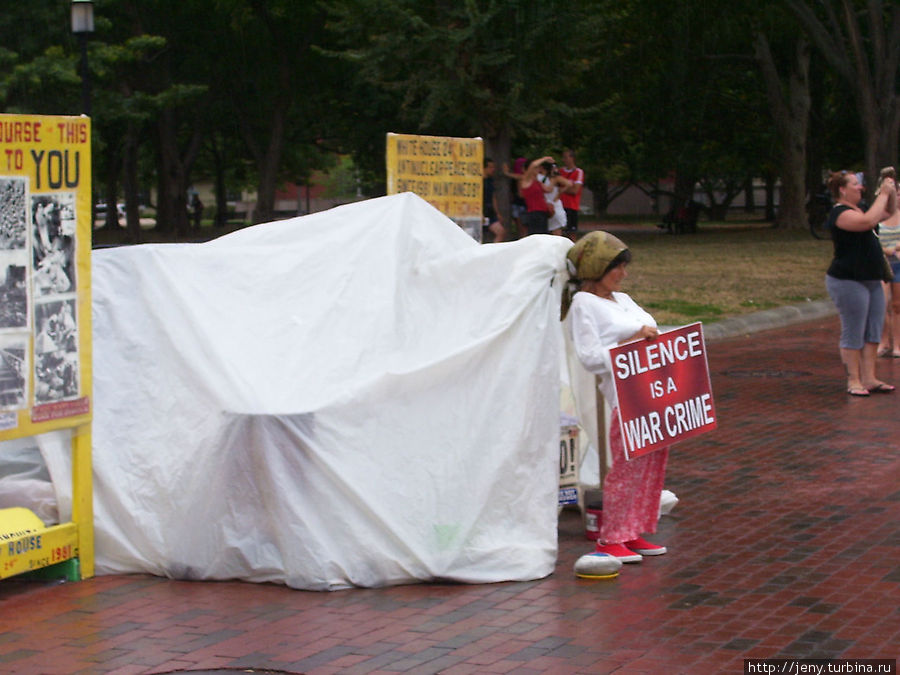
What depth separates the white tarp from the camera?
19.2 ft

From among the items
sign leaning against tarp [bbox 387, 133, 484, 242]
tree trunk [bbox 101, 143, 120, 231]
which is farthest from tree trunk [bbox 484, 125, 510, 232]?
tree trunk [bbox 101, 143, 120, 231]

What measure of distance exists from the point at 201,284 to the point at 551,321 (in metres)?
1.76

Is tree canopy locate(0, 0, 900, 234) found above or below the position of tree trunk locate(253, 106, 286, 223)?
above

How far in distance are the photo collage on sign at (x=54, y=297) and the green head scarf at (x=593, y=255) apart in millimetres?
2393

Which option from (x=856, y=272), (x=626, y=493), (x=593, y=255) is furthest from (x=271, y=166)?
(x=626, y=493)

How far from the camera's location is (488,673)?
4758 millimetres

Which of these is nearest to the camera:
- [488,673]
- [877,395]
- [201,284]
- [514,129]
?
[488,673]

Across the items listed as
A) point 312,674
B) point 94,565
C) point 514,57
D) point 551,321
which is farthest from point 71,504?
point 514,57

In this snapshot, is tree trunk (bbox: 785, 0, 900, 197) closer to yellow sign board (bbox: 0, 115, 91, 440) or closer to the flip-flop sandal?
the flip-flop sandal

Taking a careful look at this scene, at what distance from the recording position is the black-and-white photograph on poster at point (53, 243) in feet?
19.1

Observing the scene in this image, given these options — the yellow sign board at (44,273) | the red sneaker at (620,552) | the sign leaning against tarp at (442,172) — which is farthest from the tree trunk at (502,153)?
the yellow sign board at (44,273)

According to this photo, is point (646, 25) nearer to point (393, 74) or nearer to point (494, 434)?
point (393, 74)

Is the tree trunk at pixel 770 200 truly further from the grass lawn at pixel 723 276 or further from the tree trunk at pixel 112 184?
the tree trunk at pixel 112 184

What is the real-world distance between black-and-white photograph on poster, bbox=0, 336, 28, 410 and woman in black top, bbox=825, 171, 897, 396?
6855 mm
